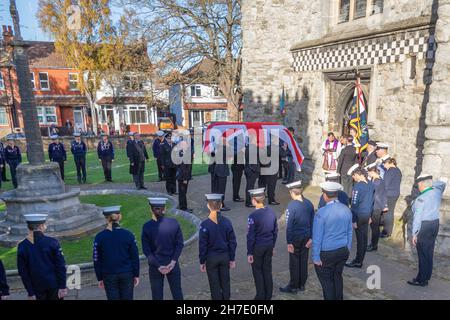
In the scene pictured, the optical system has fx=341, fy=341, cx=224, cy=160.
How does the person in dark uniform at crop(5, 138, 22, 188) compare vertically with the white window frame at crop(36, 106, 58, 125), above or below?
below

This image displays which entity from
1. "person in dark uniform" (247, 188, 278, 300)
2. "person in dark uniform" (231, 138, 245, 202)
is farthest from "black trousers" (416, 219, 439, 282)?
"person in dark uniform" (231, 138, 245, 202)

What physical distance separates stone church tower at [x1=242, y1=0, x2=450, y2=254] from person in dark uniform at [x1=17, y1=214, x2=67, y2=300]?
20.3 ft

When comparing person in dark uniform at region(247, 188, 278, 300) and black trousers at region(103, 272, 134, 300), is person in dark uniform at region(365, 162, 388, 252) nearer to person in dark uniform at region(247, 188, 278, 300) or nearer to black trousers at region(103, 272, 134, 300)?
person in dark uniform at region(247, 188, 278, 300)

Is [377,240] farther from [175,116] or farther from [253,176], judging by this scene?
[175,116]

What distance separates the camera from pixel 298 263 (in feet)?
16.4

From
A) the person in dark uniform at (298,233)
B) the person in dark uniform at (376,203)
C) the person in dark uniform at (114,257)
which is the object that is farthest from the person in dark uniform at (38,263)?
the person in dark uniform at (376,203)

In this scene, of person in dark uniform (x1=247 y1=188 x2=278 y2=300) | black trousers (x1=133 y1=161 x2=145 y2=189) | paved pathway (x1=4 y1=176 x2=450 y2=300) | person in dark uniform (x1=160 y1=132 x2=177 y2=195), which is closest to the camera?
person in dark uniform (x1=247 y1=188 x2=278 y2=300)

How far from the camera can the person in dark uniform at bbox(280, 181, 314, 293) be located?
4.87m

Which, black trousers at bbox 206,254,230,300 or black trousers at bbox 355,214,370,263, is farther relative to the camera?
black trousers at bbox 355,214,370,263

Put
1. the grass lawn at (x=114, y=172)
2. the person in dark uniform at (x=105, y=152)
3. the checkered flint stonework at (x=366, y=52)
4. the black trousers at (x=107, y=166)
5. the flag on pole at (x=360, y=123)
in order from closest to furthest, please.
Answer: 1. the checkered flint stonework at (x=366, y=52)
2. the flag on pole at (x=360, y=123)
3. the person in dark uniform at (x=105, y=152)
4. the black trousers at (x=107, y=166)
5. the grass lawn at (x=114, y=172)

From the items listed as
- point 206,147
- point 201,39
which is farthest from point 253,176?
point 201,39

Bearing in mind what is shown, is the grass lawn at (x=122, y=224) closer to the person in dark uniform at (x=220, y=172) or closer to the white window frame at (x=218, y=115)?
the person in dark uniform at (x=220, y=172)

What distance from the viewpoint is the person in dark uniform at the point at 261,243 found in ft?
15.2

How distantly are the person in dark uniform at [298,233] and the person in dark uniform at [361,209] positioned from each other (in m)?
1.22
